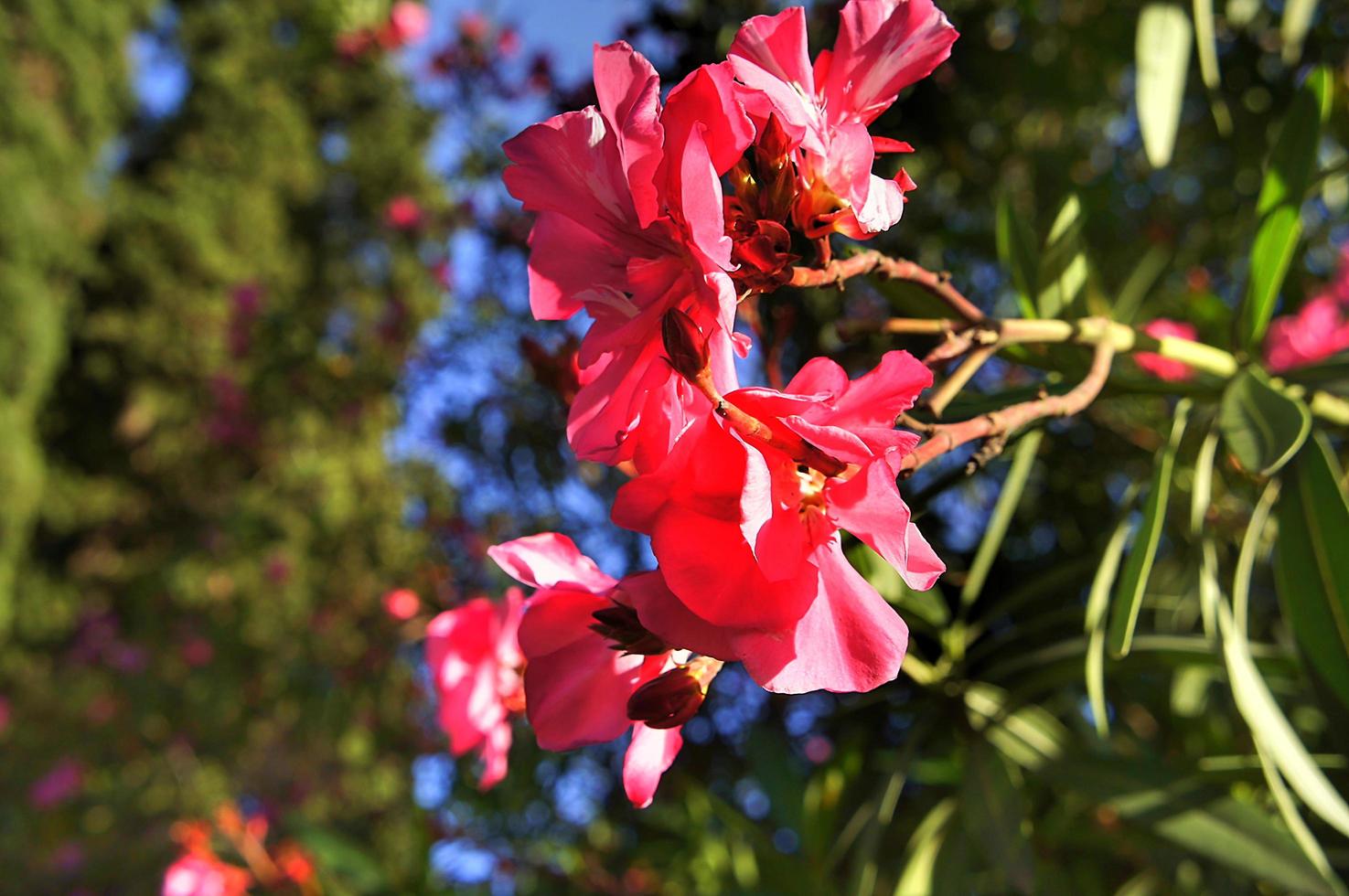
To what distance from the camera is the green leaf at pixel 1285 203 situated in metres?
0.77

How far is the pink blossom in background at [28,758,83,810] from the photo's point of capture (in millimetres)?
5012

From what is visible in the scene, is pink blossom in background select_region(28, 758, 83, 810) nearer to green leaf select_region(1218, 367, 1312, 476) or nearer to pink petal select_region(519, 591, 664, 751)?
pink petal select_region(519, 591, 664, 751)

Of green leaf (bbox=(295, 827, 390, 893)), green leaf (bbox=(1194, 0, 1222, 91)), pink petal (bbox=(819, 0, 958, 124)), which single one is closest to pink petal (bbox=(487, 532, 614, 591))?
pink petal (bbox=(819, 0, 958, 124))

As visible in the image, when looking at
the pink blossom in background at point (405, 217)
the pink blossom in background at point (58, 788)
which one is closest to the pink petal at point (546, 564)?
the pink blossom in background at point (405, 217)

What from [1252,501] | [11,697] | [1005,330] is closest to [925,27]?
[1005,330]

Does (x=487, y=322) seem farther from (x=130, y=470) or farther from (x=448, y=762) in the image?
(x=130, y=470)

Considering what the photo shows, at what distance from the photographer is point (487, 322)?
2375mm

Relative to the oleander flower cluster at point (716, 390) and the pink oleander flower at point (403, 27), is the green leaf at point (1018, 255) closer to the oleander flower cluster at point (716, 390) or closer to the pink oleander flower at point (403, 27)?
the oleander flower cluster at point (716, 390)

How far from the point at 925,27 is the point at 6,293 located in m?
10.7

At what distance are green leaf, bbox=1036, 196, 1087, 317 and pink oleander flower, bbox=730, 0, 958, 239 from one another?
1.15 feet

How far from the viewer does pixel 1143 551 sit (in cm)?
62

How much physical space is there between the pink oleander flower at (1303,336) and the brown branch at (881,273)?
3.29 ft

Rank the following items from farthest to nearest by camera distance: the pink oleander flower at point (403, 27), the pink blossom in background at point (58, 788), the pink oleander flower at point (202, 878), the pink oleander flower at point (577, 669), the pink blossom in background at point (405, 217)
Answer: the pink blossom in background at point (58, 788)
the pink blossom in background at point (405, 217)
the pink oleander flower at point (403, 27)
the pink oleander flower at point (202, 878)
the pink oleander flower at point (577, 669)

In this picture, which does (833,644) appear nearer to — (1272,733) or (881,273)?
(881,273)
